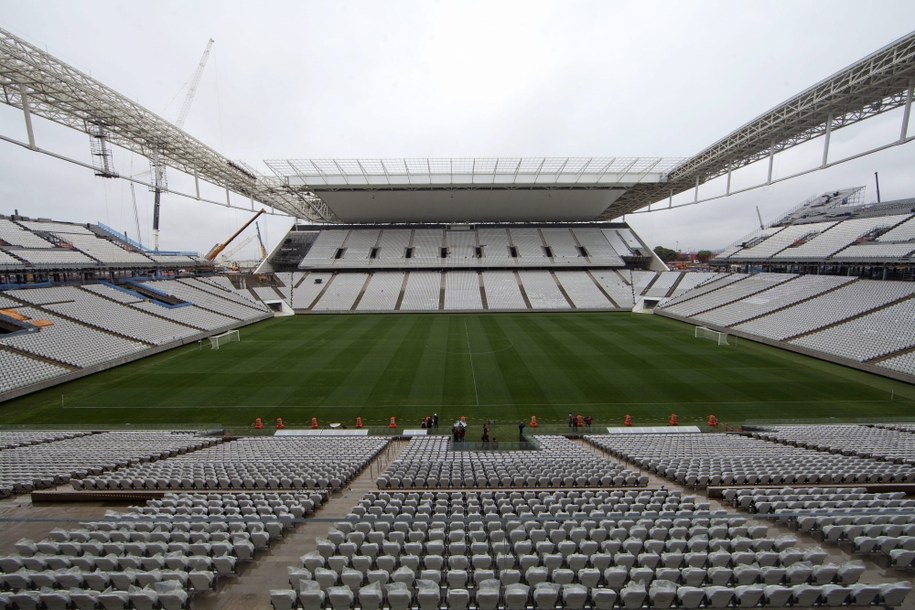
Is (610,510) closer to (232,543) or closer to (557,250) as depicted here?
(232,543)

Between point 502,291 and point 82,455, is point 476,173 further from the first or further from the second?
point 82,455

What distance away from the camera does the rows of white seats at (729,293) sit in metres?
36.9

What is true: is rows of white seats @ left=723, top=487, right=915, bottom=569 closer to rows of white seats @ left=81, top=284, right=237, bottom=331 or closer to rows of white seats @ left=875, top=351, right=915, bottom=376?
rows of white seats @ left=875, top=351, right=915, bottom=376

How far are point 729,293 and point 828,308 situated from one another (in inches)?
384

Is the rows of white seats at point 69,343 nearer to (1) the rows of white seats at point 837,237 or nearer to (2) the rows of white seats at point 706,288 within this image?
(2) the rows of white seats at point 706,288

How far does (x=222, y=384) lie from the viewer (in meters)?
20.4

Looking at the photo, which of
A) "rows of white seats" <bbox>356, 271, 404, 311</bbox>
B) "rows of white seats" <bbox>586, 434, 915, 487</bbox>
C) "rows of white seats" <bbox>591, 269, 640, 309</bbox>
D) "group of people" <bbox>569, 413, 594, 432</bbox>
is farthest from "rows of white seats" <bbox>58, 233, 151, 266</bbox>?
"rows of white seats" <bbox>591, 269, 640, 309</bbox>

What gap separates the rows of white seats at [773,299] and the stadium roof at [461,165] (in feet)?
37.9

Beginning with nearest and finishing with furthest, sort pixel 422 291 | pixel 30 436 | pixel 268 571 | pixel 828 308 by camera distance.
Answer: pixel 268 571 → pixel 30 436 → pixel 828 308 → pixel 422 291

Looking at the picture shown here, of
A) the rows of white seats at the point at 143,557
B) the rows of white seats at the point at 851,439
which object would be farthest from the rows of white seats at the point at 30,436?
the rows of white seats at the point at 851,439

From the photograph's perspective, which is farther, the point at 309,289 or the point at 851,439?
the point at 309,289

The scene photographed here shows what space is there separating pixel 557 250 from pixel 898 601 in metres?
54.4

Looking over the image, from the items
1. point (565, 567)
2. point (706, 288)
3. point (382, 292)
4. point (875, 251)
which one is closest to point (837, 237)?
point (875, 251)

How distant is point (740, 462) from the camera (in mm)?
9391
